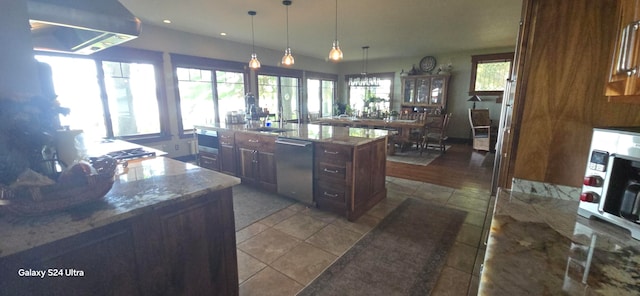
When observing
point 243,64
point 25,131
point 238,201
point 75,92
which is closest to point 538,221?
point 25,131

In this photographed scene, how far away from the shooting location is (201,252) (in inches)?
49.3

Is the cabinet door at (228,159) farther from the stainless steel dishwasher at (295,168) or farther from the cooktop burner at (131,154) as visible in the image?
the cooktop burner at (131,154)

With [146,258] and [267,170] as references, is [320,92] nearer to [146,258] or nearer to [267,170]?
[267,170]

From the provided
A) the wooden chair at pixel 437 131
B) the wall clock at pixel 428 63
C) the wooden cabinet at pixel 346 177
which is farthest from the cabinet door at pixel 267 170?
the wall clock at pixel 428 63

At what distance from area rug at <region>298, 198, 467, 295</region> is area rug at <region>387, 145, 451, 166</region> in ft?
7.58

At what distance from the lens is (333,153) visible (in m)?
2.63

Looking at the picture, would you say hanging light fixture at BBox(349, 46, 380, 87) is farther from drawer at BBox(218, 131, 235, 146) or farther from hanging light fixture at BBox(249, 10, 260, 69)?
drawer at BBox(218, 131, 235, 146)

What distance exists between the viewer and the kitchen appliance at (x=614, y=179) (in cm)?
85

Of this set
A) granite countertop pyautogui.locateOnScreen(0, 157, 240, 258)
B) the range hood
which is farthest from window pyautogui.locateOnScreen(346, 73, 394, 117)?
granite countertop pyautogui.locateOnScreen(0, 157, 240, 258)

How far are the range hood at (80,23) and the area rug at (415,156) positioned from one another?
4.65 m

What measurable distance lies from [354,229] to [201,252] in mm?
1569

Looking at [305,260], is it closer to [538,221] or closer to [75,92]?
[538,221]

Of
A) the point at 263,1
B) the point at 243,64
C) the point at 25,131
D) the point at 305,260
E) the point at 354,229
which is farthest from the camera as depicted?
the point at 243,64

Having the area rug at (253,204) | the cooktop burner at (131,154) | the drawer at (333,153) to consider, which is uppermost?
the cooktop burner at (131,154)
